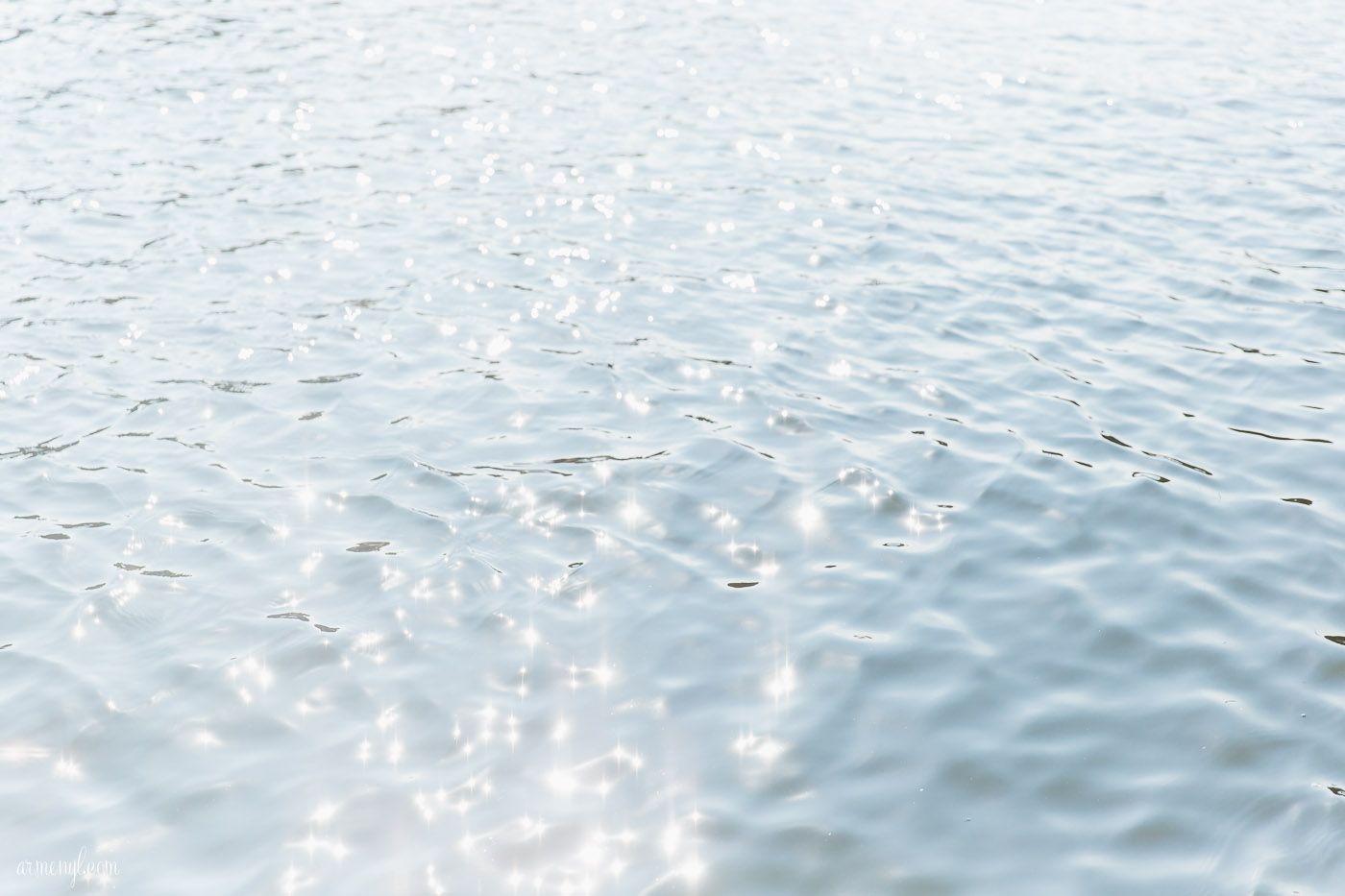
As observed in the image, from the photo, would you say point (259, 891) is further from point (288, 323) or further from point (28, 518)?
point (288, 323)

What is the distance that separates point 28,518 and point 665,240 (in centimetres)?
913

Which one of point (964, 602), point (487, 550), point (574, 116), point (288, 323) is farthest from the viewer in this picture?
point (574, 116)

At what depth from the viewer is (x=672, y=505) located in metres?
10.1

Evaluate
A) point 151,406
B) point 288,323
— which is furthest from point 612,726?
point 288,323

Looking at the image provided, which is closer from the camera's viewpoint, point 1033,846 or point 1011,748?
point 1033,846

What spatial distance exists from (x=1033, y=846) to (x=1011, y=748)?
825 millimetres

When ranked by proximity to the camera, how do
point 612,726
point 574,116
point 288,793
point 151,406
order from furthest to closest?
point 574,116
point 151,406
point 612,726
point 288,793

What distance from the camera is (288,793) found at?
716 cm

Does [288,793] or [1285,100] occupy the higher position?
[1285,100]

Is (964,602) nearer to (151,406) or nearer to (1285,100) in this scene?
(151,406)

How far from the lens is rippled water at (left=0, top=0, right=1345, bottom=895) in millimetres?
6984

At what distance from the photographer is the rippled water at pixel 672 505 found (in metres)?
6.98

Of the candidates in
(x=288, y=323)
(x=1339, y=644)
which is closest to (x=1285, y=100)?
(x=1339, y=644)

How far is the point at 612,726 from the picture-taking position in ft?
25.3
